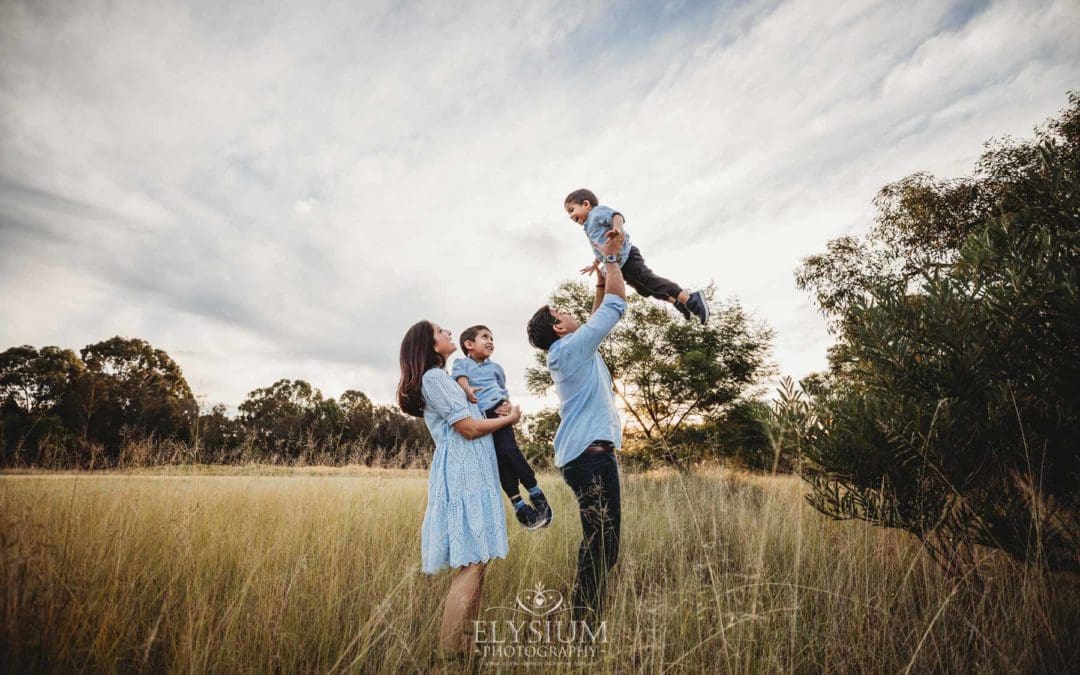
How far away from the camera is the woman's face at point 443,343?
307 centimetres

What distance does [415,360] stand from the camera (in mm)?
2961

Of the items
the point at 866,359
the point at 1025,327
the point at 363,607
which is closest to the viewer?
the point at 1025,327

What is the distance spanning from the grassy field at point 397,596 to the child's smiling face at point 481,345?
1833mm

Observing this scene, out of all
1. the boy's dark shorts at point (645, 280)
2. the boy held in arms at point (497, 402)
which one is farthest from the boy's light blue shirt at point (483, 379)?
the boy's dark shorts at point (645, 280)

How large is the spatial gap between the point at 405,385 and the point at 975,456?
4.01m

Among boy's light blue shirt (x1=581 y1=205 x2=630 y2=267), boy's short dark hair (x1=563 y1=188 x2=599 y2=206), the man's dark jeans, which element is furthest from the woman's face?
boy's short dark hair (x1=563 y1=188 x2=599 y2=206)

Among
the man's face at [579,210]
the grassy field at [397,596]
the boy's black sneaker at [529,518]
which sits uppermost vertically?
the man's face at [579,210]

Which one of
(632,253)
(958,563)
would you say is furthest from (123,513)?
(958,563)

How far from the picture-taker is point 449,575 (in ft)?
12.8

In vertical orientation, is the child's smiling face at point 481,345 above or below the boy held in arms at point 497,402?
above

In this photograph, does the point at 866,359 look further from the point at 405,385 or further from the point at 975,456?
the point at 405,385

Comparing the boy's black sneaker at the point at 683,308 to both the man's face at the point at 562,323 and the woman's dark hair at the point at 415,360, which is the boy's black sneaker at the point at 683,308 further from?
the woman's dark hair at the point at 415,360

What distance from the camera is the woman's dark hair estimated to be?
9.67 feet

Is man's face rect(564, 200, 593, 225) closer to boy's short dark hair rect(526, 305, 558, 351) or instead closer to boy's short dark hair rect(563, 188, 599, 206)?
boy's short dark hair rect(563, 188, 599, 206)
